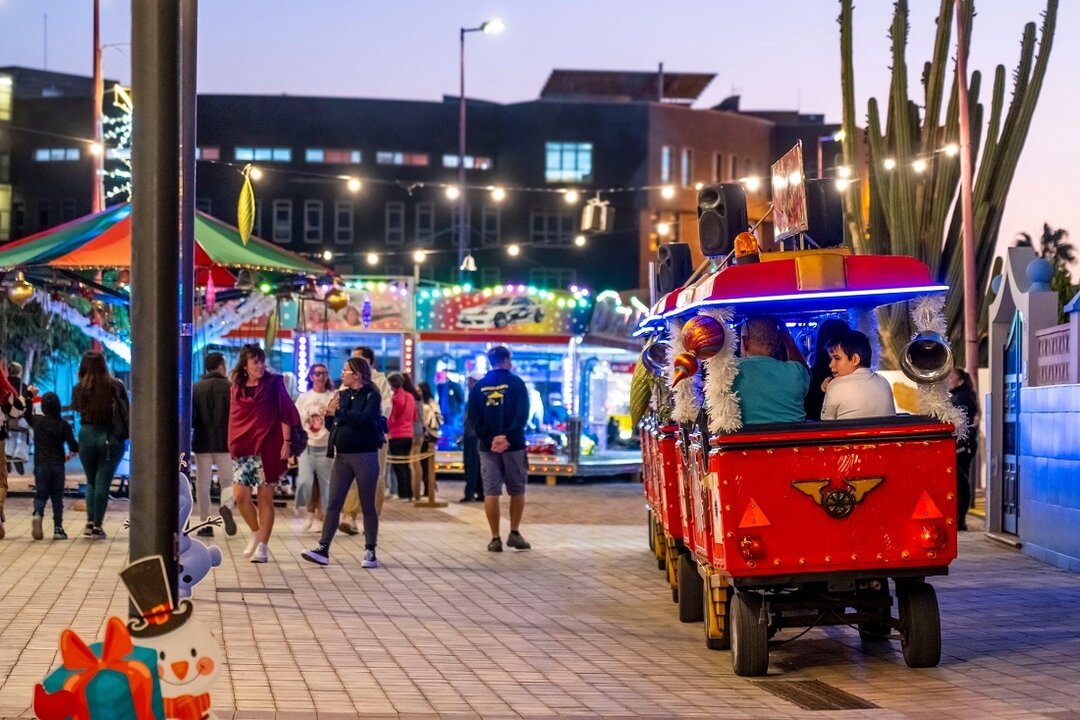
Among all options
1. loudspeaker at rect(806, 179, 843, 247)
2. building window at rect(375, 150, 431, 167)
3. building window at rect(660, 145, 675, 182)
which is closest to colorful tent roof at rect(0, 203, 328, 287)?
loudspeaker at rect(806, 179, 843, 247)

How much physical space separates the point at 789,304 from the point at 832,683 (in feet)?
8.54

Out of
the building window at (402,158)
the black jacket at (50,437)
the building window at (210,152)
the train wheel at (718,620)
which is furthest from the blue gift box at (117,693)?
the building window at (402,158)

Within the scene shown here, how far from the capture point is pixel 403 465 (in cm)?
2494

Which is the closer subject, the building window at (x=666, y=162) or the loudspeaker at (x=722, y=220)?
the loudspeaker at (x=722, y=220)

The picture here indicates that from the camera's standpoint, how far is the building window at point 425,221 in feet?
211

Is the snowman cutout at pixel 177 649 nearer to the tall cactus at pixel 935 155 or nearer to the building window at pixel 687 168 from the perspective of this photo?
the tall cactus at pixel 935 155

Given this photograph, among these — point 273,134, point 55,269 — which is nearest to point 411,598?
point 55,269

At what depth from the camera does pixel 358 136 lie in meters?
65.4

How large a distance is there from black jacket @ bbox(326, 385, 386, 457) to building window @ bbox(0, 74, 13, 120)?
185 ft

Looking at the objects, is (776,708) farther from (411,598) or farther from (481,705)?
(411,598)

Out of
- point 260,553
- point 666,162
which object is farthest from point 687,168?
point 260,553

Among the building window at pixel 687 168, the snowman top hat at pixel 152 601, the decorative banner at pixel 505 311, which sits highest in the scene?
the building window at pixel 687 168

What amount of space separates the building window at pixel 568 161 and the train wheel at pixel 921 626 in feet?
182

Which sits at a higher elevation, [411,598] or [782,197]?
[782,197]
